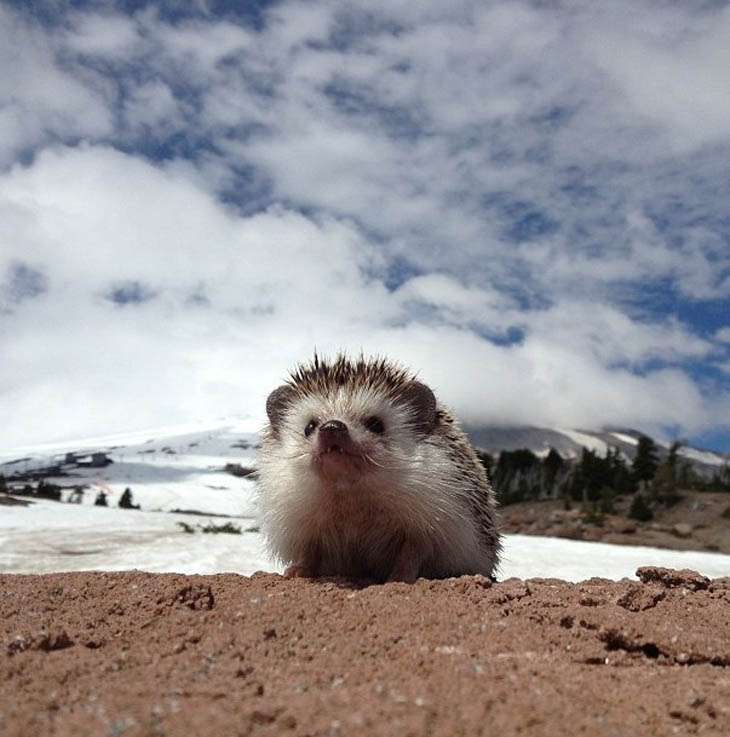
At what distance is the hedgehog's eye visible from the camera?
17.1 feet

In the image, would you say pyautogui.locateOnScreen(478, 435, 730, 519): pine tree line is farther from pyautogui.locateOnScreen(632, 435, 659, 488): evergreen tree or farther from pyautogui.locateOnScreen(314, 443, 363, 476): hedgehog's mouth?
pyautogui.locateOnScreen(314, 443, 363, 476): hedgehog's mouth

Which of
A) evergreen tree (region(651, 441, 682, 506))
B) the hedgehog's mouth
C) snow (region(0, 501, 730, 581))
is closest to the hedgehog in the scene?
the hedgehog's mouth

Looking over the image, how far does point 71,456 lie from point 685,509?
5681 cm

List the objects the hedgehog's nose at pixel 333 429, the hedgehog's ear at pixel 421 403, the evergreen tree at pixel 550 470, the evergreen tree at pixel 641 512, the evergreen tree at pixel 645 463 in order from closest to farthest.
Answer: the hedgehog's nose at pixel 333 429, the hedgehog's ear at pixel 421 403, the evergreen tree at pixel 641 512, the evergreen tree at pixel 645 463, the evergreen tree at pixel 550 470

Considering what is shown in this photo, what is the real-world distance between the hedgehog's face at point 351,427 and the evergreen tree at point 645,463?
1479 inches

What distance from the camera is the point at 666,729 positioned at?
7.32 ft

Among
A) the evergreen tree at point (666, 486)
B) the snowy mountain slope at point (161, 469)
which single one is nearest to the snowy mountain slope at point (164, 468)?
the snowy mountain slope at point (161, 469)

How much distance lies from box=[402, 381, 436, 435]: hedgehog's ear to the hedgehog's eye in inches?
15.0

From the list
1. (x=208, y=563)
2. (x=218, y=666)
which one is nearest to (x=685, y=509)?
(x=208, y=563)

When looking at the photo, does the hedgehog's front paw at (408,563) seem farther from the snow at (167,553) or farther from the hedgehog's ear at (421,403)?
the snow at (167,553)

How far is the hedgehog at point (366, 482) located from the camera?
4.96 meters

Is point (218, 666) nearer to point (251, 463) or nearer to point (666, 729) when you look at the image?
point (666, 729)

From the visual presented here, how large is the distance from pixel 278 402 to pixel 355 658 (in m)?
3.21

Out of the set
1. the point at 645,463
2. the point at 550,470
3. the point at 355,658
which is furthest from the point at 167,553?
the point at 550,470
